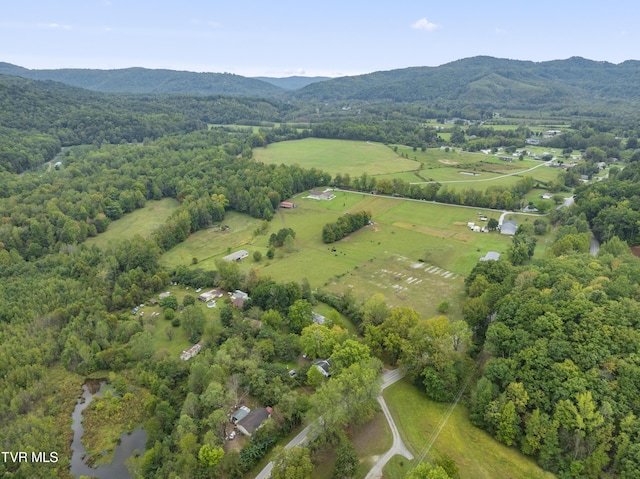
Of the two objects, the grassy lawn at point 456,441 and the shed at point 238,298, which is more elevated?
the grassy lawn at point 456,441

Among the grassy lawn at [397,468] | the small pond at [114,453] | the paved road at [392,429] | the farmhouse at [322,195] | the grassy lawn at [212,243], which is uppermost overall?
the grassy lawn at [397,468]

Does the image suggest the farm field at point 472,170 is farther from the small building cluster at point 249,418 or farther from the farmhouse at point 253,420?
the small building cluster at point 249,418

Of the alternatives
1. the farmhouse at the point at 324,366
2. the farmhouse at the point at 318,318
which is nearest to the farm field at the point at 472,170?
the farmhouse at the point at 318,318

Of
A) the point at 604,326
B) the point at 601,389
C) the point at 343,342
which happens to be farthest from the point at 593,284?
the point at 343,342

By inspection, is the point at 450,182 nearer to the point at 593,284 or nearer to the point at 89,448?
the point at 593,284

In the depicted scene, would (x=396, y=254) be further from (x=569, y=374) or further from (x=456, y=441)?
(x=456, y=441)

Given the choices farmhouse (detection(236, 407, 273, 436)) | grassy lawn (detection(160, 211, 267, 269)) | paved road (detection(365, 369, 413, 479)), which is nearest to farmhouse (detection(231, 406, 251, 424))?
farmhouse (detection(236, 407, 273, 436))

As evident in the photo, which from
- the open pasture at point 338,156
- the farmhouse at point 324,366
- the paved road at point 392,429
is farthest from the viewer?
the open pasture at point 338,156
